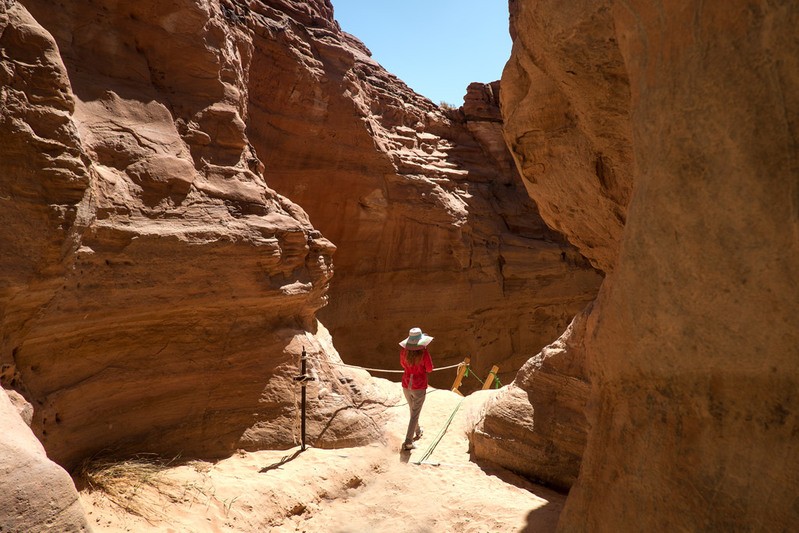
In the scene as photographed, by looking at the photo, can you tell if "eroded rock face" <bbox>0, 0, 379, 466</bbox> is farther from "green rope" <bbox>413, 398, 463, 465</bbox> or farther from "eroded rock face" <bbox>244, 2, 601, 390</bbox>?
"eroded rock face" <bbox>244, 2, 601, 390</bbox>

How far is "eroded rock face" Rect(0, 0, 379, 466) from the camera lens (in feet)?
14.6

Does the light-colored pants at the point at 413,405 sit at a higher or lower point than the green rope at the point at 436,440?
higher

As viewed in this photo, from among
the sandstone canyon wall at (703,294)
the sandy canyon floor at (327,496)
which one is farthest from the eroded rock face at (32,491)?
the sandstone canyon wall at (703,294)

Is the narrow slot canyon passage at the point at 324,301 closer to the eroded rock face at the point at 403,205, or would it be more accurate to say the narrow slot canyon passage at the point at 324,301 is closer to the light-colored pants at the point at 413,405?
the light-colored pants at the point at 413,405

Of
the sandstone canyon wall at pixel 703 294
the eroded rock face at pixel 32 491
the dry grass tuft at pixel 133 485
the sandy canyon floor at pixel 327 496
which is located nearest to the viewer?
the sandstone canyon wall at pixel 703 294

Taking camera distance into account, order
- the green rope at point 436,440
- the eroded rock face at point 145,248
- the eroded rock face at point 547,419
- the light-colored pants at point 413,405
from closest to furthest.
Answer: the eroded rock face at point 145,248 < the eroded rock face at point 547,419 < the green rope at point 436,440 < the light-colored pants at point 413,405

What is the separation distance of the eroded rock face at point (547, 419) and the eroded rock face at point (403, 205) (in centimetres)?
660

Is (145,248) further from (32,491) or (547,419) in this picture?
(547,419)

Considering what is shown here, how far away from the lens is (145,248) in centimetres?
563

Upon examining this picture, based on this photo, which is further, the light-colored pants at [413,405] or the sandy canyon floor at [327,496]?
the light-colored pants at [413,405]

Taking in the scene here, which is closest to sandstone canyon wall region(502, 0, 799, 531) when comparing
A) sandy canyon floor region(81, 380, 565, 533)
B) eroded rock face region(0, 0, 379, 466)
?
sandy canyon floor region(81, 380, 565, 533)

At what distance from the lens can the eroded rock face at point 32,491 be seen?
2732 mm

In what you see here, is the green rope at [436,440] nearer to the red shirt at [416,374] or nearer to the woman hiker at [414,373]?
the woman hiker at [414,373]

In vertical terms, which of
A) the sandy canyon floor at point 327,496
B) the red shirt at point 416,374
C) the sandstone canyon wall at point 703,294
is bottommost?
the sandy canyon floor at point 327,496
